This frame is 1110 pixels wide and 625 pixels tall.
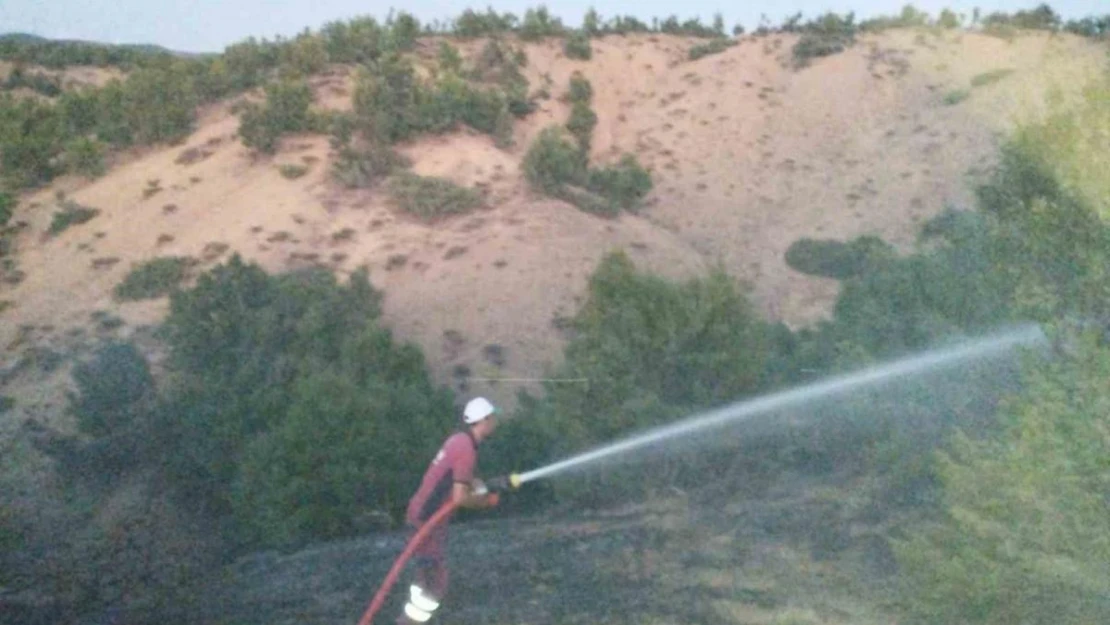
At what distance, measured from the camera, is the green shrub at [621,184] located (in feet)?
136

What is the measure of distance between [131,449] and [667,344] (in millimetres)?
9283

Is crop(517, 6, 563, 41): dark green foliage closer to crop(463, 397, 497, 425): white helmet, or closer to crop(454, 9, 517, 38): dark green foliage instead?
crop(454, 9, 517, 38): dark green foliage

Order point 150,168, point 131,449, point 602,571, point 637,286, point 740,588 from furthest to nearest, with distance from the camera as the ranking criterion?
point 150,168
point 131,449
point 637,286
point 602,571
point 740,588

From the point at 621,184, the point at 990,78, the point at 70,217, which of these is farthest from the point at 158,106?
the point at 990,78

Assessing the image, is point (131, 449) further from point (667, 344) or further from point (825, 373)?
point (825, 373)

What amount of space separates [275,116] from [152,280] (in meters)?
8.45

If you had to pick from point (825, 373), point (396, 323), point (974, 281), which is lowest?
point (396, 323)

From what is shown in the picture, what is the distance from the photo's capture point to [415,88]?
41781 mm

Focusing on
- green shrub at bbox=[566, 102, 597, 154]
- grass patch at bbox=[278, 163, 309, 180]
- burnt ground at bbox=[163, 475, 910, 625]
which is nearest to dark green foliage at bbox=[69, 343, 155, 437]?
burnt ground at bbox=[163, 475, 910, 625]

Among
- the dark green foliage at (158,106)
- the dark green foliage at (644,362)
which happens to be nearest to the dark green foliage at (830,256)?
the dark green foliage at (644,362)

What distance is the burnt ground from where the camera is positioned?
42.0ft

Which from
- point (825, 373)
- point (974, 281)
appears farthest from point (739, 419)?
point (974, 281)

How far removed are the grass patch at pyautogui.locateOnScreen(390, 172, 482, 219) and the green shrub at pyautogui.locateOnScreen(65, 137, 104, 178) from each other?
30.7 ft

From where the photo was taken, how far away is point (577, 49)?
5350cm
